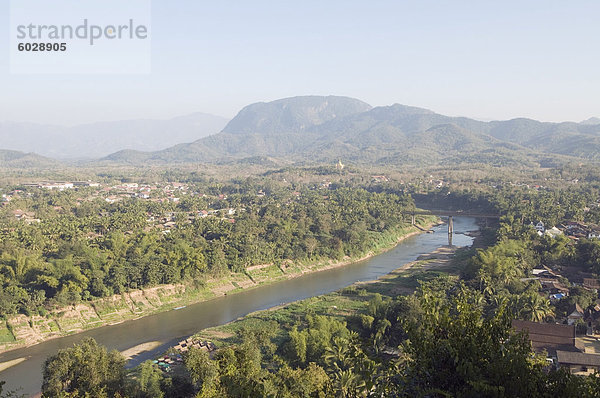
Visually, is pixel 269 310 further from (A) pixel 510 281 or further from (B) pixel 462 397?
(B) pixel 462 397

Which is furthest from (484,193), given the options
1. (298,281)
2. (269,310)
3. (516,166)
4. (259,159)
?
(259,159)

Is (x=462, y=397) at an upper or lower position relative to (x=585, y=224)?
upper

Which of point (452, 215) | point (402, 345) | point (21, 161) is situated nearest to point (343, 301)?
point (402, 345)

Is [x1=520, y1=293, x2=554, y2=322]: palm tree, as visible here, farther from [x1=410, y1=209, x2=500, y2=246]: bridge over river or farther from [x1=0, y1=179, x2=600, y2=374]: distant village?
[x1=410, y1=209, x2=500, y2=246]: bridge over river

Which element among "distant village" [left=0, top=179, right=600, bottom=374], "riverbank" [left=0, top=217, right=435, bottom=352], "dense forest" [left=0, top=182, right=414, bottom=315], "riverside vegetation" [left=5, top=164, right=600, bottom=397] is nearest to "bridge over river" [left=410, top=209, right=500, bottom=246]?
"dense forest" [left=0, top=182, right=414, bottom=315]

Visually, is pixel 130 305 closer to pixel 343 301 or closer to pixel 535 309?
pixel 343 301

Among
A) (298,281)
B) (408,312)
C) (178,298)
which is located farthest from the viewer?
(298,281)
